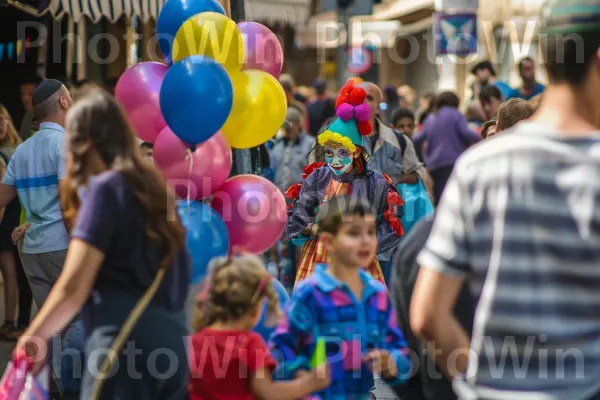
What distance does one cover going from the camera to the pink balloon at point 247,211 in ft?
19.9

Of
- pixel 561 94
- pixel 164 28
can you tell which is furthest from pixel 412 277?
pixel 164 28

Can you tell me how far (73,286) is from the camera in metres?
3.88

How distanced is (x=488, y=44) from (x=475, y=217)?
26082mm

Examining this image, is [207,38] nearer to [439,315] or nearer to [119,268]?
[119,268]

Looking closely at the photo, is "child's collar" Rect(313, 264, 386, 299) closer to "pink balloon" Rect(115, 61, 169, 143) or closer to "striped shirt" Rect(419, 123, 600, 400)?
"striped shirt" Rect(419, 123, 600, 400)

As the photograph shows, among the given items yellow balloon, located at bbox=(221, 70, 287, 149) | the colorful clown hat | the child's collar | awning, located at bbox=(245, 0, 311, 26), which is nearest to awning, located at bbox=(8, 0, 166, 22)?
the colorful clown hat

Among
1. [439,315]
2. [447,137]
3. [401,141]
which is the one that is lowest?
[447,137]

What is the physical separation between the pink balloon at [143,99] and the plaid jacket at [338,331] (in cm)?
185

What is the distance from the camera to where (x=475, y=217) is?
3086mm

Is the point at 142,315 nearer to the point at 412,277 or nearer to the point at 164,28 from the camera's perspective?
the point at 412,277

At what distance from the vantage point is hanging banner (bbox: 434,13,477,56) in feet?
51.6

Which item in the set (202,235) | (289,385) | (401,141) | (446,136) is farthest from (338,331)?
(446,136)

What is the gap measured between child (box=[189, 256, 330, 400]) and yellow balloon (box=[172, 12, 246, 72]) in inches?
79.6

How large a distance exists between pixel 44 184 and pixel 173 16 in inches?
57.7
